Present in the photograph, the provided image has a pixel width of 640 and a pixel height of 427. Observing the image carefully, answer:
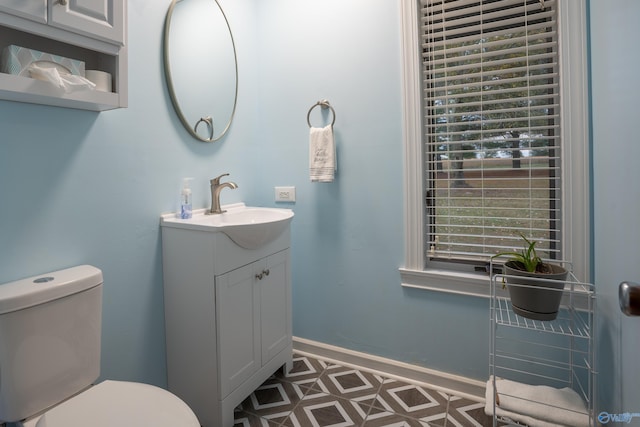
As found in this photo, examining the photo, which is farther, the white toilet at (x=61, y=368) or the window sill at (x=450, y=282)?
the window sill at (x=450, y=282)

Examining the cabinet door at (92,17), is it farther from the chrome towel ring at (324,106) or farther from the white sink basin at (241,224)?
the chrome towel ring at (324,106)

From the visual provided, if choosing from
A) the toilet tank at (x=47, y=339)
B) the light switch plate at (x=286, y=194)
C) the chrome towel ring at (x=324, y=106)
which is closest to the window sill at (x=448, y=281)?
the light switch plate at (x=286, y=194)

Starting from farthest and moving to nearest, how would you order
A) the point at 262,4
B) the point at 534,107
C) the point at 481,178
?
the point at 262,4 < the point at 481,178 < the point at 534,107

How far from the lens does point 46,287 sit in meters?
1.07

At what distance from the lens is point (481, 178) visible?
173cm

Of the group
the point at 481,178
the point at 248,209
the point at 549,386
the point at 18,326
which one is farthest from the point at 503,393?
the point at 18,326

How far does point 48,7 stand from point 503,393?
6.85ft

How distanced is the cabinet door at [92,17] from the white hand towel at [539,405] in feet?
6.14

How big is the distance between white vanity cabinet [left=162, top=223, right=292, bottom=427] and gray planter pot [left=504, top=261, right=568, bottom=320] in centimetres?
109

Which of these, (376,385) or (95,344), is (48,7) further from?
(376,385)

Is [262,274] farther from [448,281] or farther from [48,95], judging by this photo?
[48,95]

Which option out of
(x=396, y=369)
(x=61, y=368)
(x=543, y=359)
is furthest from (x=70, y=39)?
(x=543, y=359)

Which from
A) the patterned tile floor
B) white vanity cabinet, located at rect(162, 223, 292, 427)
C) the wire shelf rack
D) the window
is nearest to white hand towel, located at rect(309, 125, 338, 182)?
the window

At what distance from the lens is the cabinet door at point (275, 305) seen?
1.75m
